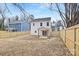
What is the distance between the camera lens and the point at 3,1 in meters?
2.65

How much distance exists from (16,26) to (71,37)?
2.11 feet

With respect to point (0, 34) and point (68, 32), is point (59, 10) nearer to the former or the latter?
point (68, 32)

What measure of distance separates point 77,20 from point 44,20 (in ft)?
1.23

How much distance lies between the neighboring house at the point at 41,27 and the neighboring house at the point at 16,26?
0.07 metres

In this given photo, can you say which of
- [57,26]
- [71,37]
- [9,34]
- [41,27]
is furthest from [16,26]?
[71,37]

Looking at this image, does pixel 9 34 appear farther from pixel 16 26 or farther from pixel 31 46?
pixel 31 46

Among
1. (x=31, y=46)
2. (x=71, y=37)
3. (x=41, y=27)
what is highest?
(x=41, y=27)

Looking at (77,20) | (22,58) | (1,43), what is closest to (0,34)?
(1,43)

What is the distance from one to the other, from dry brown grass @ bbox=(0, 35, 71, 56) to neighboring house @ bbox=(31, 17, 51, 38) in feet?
0.26

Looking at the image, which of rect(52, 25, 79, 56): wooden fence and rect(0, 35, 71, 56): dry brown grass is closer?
rect(52, 25, 79, 56): wooden fence

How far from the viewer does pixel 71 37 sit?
2.55 m

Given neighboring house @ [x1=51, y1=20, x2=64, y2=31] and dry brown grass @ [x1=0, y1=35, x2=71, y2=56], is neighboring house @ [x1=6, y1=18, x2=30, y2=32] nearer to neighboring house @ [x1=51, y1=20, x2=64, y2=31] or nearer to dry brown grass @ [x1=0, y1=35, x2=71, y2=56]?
dry brown grass @ [x1=0, y1=35, x2=71, y2=56]

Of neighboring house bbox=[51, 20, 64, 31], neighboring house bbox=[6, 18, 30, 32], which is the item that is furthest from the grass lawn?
neighboring house bbox=[51, 20, 64, 31]

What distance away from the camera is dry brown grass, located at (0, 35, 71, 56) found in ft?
8.73
